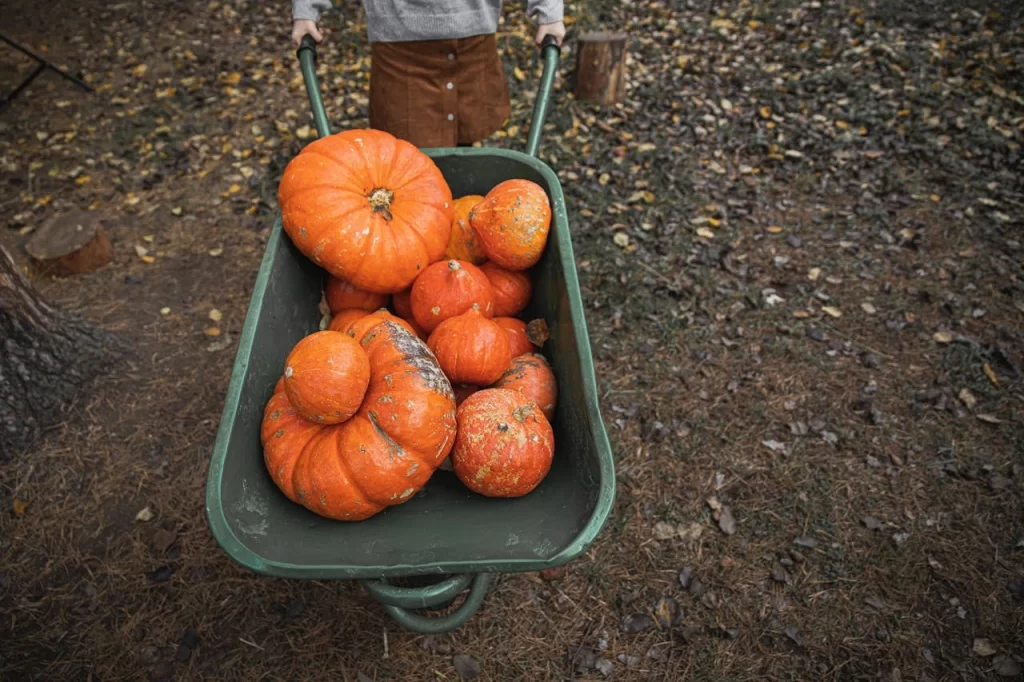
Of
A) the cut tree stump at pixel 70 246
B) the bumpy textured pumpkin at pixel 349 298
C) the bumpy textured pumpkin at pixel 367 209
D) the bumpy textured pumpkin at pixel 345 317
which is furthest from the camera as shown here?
the cut tree stump at pixel 70 246

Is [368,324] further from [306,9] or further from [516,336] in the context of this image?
[306,9]

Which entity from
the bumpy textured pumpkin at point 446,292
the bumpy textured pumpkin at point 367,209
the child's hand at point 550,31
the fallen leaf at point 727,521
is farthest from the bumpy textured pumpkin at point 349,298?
the fallen leaf at point 727,521

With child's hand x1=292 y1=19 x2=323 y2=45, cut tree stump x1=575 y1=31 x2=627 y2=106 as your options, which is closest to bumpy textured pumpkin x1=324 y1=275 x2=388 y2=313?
child's hand x1=292 y1=19 x2=323 y2=45

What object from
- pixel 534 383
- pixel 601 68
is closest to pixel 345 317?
pixel 534 383

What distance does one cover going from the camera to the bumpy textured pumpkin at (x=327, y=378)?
5.32ft

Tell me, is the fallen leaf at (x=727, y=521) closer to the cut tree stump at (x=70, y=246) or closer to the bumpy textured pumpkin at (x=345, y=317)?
the bumpy textured pumpkin at (x=345, y=317)

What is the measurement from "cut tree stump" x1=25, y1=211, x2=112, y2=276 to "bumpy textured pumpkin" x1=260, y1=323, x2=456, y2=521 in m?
2.99

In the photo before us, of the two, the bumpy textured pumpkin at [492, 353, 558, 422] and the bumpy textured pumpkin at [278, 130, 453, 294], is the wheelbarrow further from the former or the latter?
the bumpy textured pumpkin at [278, 130, 453, 294]

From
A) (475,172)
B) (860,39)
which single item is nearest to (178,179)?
(475,172)

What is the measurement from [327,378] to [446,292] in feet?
2.16

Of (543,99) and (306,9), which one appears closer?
(543,99)

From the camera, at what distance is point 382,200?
2.22m

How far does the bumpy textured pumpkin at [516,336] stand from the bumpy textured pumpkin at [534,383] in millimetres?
130

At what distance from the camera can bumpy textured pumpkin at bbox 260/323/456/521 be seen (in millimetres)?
1668
